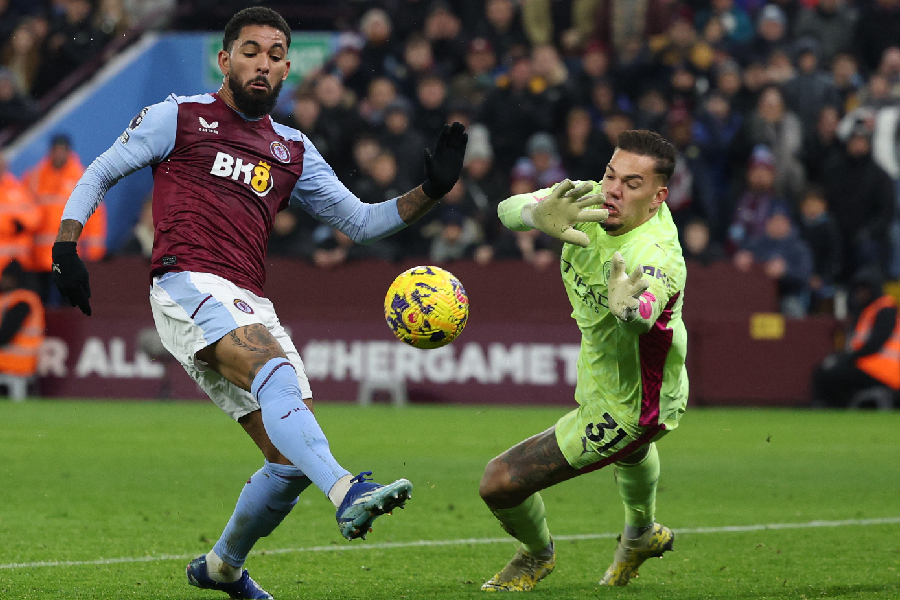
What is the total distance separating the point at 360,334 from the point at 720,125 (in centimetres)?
515

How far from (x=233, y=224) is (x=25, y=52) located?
15700 mm

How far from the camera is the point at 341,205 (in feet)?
20.9

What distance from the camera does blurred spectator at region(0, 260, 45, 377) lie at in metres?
15.5

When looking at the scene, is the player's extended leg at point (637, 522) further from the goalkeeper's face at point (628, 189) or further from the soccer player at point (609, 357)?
the goalkeeper's face at point (628, 189)

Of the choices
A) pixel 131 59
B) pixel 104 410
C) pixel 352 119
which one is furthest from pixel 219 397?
pixel 131 59

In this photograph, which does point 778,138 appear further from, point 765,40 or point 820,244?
point 765,40

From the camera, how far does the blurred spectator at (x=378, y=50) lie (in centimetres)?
1764

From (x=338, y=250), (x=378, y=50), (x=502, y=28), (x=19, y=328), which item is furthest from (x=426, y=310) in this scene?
(x=502, y=28)

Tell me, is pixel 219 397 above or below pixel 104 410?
above

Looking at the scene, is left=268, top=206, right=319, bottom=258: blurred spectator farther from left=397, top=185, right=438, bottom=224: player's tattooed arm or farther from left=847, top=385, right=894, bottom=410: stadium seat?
left=397, top=185, right=438, bottom=224: player's tattooed arm

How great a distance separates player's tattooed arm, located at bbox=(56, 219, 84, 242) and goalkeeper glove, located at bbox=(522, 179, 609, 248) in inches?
76.2

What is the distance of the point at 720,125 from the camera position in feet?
55.1

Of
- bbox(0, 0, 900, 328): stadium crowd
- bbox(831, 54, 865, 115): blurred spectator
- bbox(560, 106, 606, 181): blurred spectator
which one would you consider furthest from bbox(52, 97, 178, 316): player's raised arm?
bbox(831, 54, 865, 115): blurred spectator

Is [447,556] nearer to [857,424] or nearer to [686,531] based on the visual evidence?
[686,531]
